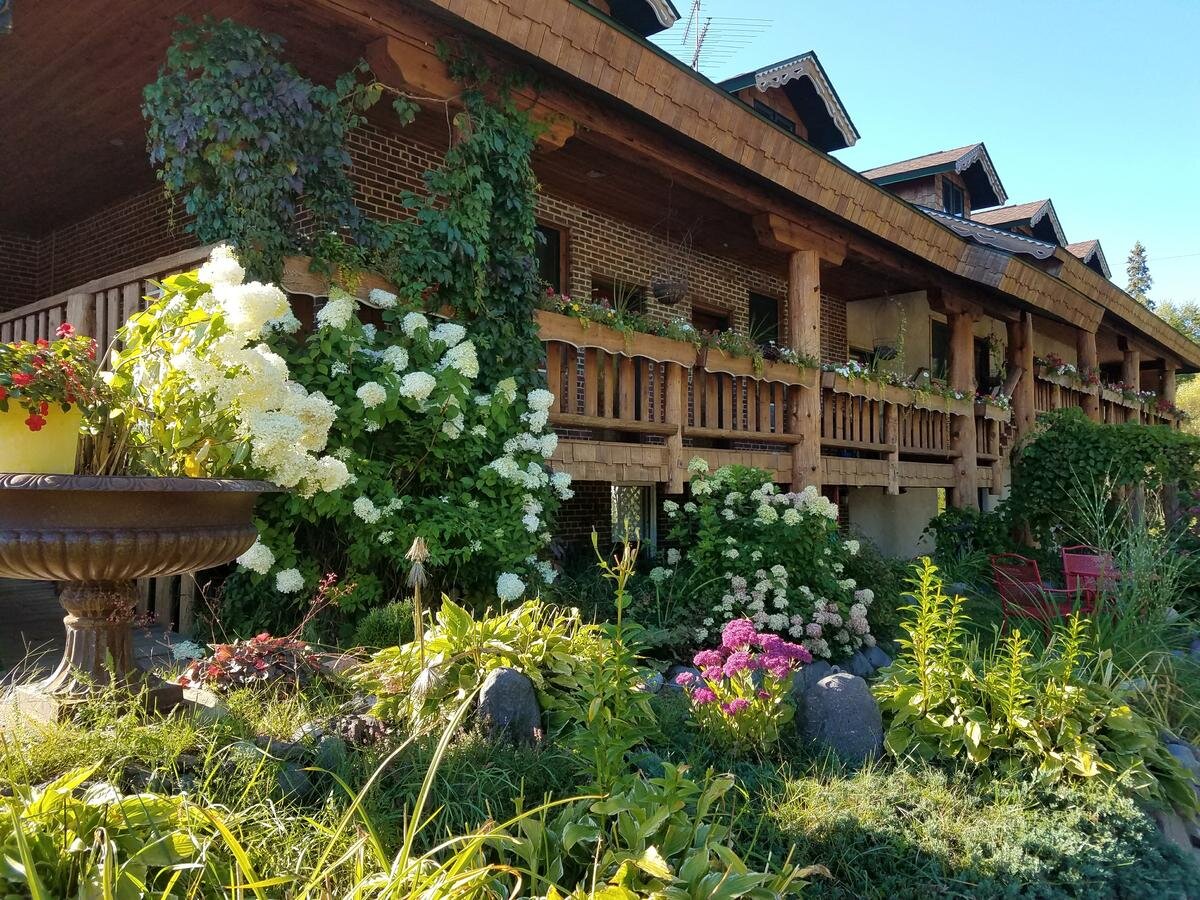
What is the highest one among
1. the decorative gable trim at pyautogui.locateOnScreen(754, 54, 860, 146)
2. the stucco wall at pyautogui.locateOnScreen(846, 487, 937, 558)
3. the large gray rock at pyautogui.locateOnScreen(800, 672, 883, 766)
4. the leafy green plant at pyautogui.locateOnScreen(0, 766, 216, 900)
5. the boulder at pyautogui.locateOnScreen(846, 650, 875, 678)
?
the decorative gable trim at pyautogui.locateOnScreen(754, 54, 860, 146)

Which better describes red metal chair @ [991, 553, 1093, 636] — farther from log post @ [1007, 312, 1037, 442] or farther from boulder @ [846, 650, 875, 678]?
log post @ [1007, 312, 1037, 442]

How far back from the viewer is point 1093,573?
6262mm

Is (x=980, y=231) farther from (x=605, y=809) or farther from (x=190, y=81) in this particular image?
(x=605, y=809)

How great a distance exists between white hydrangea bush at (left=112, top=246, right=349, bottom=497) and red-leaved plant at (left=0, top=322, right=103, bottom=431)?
129mm

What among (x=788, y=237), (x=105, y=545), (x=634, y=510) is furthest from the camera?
(x=634, y=510)

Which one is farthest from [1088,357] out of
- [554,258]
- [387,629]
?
[387,629]

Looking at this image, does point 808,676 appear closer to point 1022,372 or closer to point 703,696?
point 703,696

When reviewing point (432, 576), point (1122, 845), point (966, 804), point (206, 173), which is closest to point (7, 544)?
point (432, 576)

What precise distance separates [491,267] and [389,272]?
2.35 ft

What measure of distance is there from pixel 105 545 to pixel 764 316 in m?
10.7

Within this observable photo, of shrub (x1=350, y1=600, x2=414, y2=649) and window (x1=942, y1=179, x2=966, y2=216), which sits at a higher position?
window (x1=942, y1=179, x2=966, y2=216)

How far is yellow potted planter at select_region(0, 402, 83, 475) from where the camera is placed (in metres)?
2.88

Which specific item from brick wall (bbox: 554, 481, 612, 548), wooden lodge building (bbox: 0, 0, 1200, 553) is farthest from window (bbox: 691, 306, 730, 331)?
brick wall (bbox: 554, 481, 612, 548)

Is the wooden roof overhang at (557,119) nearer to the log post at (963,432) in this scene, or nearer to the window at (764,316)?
the log post at (963,432)
